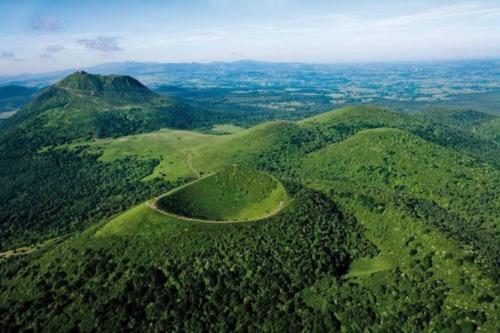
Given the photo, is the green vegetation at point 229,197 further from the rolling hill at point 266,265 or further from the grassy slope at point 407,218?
the grassy slope at point 407,218

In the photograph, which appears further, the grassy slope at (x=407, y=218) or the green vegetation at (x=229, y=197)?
the green vegetation at (x=229, y=197)

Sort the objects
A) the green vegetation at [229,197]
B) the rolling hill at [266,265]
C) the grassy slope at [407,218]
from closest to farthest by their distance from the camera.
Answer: the rolling hill at [266,265] → the grassy slope at [407,218] → the green vegetation at [229,197]

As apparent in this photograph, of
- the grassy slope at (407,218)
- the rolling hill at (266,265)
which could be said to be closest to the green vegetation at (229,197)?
the rolling hill at (266,265)

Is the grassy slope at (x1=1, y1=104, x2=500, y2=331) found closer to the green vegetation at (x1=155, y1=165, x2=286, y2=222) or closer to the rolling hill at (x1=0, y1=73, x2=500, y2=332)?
the rolling hill at (x1=0, y1=73, x2=500, y2=332)

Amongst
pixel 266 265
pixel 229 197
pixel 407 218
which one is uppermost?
pixel 229 197

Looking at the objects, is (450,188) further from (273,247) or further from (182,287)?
(182,287)

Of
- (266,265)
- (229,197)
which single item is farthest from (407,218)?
(229,197)

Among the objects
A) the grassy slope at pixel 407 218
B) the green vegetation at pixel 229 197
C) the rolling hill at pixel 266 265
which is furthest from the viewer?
the green vegetation at pixel 229 197

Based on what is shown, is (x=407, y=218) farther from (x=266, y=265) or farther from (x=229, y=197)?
(x=229, y=197)

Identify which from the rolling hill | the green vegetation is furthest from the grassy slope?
the green vegetation
